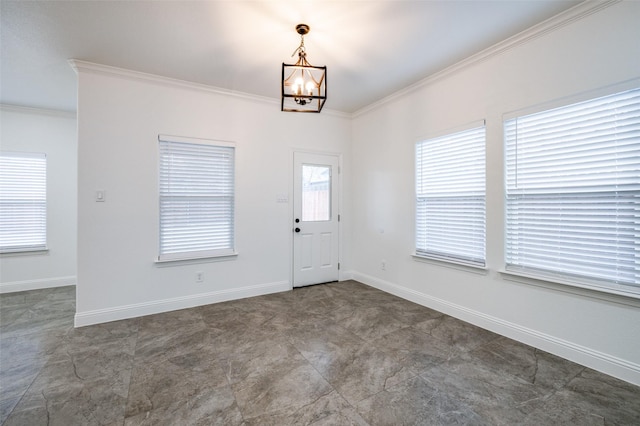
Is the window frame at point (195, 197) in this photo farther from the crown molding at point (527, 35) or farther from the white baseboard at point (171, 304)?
the crown molding at point (527, 35)

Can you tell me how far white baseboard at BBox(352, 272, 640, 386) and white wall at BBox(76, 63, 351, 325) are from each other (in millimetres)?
2163

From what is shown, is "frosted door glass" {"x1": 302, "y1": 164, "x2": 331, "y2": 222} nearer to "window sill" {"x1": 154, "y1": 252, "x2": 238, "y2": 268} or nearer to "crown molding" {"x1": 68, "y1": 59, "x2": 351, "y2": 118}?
"crown molding" {"x1": 68, "y1": 59, "x2": 351, "y2": 118}

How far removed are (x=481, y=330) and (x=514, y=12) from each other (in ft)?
9.75

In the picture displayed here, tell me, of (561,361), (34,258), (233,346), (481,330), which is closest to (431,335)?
(481,330)

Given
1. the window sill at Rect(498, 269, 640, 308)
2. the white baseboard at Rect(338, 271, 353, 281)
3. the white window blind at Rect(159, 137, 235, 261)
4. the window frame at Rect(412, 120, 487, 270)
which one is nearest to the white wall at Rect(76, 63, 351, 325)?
the white window blind at Rect(159, 137, 235, 261)

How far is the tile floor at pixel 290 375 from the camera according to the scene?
69.9 inches

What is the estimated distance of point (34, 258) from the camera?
444 cm

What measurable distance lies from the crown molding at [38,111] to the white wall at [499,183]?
196 inches

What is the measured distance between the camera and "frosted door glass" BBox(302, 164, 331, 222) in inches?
179

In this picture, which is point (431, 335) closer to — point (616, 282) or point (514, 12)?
point (616, 282)

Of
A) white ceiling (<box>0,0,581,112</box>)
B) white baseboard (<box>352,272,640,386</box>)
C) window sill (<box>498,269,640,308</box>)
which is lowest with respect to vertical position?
white baseboard (<box>352,272,640,386</box>)

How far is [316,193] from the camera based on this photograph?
4664mm

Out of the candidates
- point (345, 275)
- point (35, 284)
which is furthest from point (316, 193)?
point (35, 284)

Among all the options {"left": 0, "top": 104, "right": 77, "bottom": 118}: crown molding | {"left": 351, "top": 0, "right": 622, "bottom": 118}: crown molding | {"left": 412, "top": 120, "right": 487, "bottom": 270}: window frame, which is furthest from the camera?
{"left": 0, "top": 104, "right": 77, "bottom": 118}: crown molding
